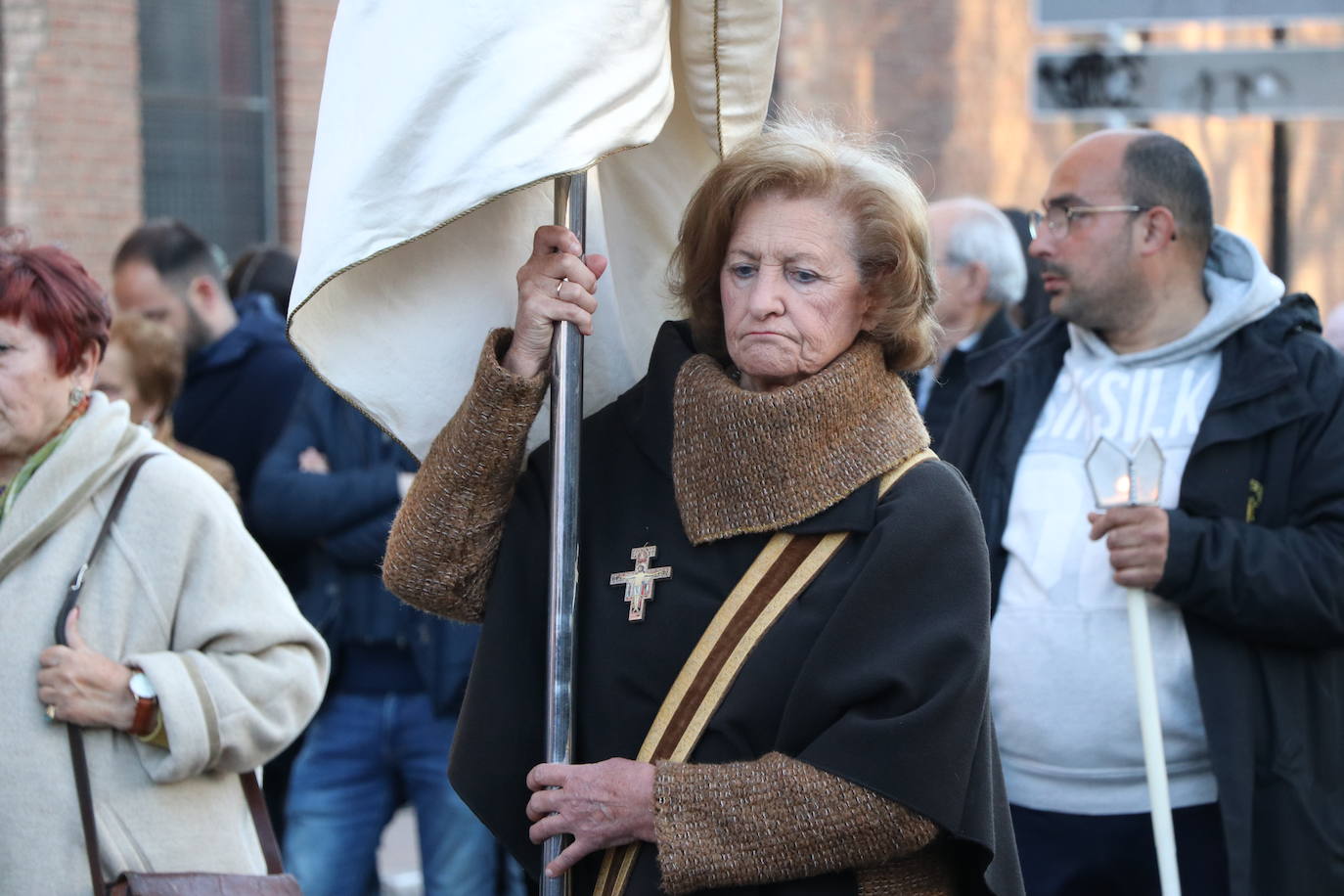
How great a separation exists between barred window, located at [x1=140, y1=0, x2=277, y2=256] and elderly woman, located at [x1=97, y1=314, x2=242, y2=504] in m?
3.89

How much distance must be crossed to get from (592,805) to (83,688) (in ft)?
3.59

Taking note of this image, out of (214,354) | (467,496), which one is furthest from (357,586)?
(467,496)

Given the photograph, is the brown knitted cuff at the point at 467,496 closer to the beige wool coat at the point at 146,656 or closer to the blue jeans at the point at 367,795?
the beige wool coat at the point at 146,656

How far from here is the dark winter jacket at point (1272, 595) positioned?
360 centimetres

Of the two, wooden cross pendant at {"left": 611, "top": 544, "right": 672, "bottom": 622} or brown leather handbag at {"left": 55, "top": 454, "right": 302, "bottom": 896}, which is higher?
wooden cross pendant at {"left": 611, "top": 544, "right": 672, "bottom": 622}

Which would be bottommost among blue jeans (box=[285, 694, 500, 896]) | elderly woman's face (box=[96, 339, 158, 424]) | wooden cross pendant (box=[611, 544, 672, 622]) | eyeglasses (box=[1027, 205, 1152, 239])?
blue jeans (box=[285, 694, 500, 896])

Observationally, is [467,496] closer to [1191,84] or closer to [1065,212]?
[1065,212]

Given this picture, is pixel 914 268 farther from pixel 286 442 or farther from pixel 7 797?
pixel 286 442

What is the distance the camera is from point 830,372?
2682 mm

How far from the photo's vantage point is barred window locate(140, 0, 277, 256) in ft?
28.4

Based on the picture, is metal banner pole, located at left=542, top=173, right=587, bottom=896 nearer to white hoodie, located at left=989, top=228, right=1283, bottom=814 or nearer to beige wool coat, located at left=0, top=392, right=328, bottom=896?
beige wool coat, located at left=0, top=392, right=328, bottom=896

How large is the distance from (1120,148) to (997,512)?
2.99 ft

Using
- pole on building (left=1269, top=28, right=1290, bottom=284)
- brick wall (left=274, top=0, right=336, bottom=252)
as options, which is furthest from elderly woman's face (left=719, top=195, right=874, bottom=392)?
brick wall (left=274, top=0, right=336, bottom=252)

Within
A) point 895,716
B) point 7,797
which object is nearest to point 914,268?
point 895,716
